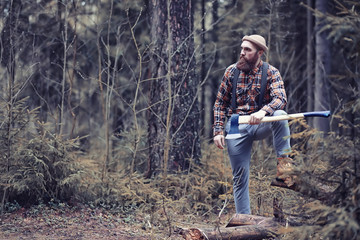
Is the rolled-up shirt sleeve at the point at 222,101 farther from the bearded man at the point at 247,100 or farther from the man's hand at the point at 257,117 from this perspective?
the man's hand at the point at 257,117

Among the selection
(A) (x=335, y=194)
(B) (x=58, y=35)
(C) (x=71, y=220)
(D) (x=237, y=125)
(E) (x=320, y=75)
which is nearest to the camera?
(A) (x=335, y=194)

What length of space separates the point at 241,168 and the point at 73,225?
2.64 metres

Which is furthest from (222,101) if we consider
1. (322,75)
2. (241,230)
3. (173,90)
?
(322,75)

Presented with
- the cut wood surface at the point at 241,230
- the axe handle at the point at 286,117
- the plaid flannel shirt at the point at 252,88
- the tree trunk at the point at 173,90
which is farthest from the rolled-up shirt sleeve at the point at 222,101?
the tree trunk at the point at 173,90

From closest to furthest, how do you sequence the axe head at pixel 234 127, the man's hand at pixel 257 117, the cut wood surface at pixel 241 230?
1. the cut wood surface at pixel 241 230
2. the man's hand at pixel 257 117
3. the axe head at pixel 234 127

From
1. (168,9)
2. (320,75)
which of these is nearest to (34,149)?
(168,9)

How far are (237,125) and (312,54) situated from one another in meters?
10.3

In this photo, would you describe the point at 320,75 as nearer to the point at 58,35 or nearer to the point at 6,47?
the point at 58,35

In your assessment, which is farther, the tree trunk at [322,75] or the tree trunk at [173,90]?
the tree trunk at [322,75]

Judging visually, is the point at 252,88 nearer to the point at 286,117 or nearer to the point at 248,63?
the point at 248,63

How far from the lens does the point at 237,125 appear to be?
568cm

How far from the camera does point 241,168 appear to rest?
591cm

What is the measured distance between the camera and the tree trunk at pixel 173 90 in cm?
832

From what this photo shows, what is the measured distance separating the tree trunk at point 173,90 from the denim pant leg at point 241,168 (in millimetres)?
2417
